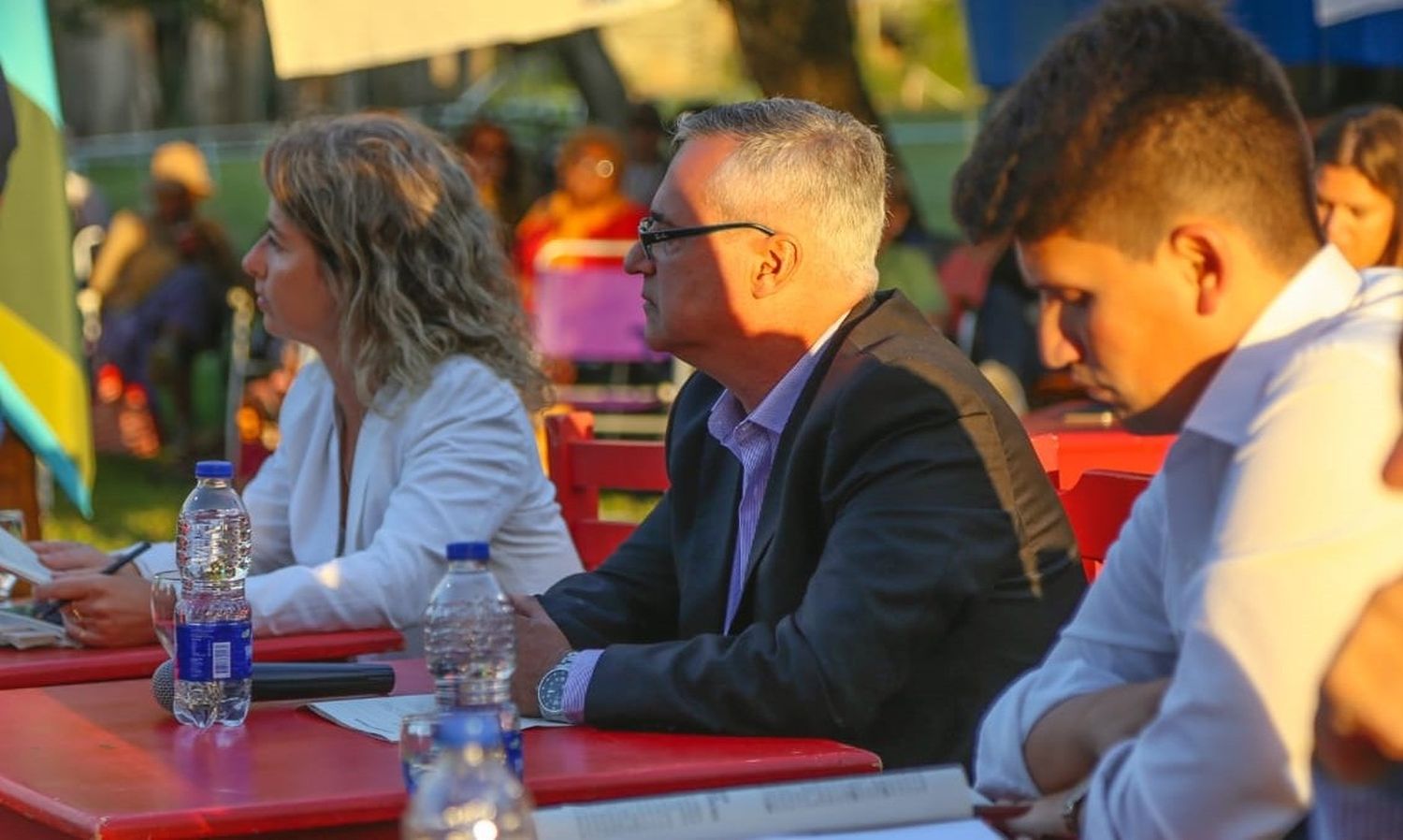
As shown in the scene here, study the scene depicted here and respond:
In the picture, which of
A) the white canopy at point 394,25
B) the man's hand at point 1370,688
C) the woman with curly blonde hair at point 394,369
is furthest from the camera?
the white canopy at point 394,25

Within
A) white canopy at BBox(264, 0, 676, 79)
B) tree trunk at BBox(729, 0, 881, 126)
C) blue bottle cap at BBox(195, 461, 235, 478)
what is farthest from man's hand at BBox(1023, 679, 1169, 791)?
tree trunk at BBox(729, 0, 881, 126)

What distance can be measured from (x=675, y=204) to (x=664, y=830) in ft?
5.32

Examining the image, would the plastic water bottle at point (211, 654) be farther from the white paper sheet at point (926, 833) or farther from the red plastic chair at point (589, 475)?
the red plastic chair at point (589, 475)

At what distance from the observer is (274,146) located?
171 inches

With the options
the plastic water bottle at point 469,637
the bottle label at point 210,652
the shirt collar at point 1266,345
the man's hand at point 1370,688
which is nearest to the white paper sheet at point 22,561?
the bottle label at point 210,652

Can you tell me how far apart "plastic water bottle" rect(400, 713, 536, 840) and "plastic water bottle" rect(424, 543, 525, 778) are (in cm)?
101

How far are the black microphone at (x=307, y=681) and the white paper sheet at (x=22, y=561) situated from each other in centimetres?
60

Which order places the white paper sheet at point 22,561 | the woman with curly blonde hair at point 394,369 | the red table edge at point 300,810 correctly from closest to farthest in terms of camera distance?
the red table edge at point 300,810 < the white paper sheet at point 22,561 < the woman with curly blonde hair at point 394,369

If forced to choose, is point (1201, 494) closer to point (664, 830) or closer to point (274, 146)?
point (664, 830)

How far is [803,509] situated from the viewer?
121 inches

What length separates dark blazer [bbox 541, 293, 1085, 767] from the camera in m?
2.83

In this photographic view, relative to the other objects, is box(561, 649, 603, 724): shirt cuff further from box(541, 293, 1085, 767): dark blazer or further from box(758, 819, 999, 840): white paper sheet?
box(758, 819, 999, 840): white paper sheet

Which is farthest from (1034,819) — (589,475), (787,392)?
(589,475)

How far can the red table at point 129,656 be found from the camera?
3518 millimetres
